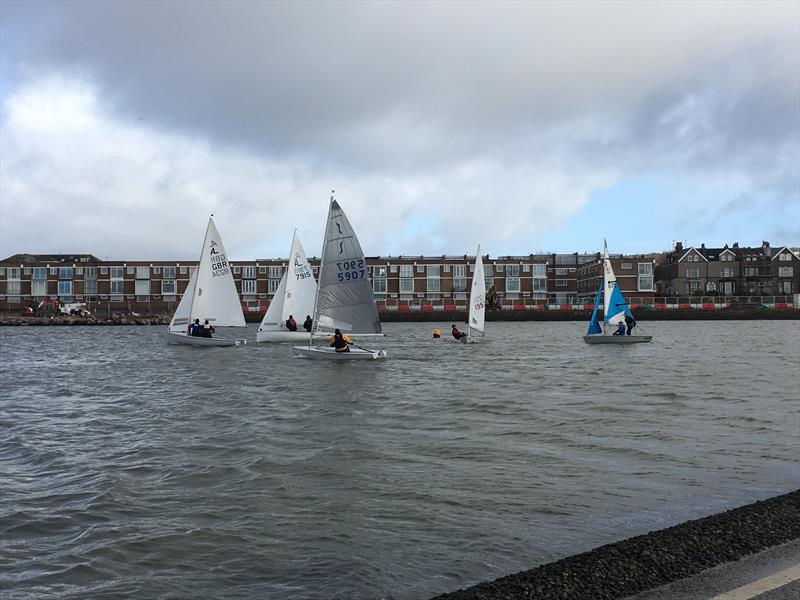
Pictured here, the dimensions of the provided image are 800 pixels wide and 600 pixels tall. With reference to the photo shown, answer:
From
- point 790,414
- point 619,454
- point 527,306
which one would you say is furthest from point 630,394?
point 527,306

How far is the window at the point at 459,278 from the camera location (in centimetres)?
12412

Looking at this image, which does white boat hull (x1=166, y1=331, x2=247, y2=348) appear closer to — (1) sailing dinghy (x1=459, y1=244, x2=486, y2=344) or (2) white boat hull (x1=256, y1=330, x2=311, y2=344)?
(2) white boat hull (x1=256, y1=330, x2=311, y2=344)

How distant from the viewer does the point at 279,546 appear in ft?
28.1

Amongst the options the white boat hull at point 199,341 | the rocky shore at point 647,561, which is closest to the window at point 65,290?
the white boat hull at point 199,341

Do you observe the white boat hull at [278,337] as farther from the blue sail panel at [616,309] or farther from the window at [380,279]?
the window at [380,279]

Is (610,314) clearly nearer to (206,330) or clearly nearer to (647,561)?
(206,330)

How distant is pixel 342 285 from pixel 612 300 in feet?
76.4

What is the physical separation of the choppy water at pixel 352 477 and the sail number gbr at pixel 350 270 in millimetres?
9299

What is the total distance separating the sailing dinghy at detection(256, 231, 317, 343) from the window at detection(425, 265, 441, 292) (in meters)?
75.9

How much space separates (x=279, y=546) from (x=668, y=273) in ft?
457

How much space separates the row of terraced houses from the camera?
121m

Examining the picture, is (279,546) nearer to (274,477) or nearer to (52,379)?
(274,477)

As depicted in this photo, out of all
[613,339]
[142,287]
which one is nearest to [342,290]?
[613,339]

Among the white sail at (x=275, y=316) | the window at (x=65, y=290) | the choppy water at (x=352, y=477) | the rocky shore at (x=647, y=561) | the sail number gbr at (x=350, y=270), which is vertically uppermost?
the window at (x=65, y=290)
